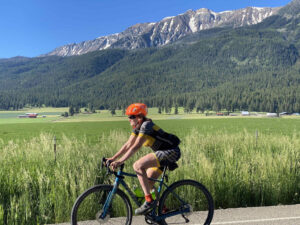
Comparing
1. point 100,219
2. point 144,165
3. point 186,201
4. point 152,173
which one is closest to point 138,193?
point 152,173

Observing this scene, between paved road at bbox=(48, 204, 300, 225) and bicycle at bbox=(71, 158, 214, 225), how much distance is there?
16.0 inches

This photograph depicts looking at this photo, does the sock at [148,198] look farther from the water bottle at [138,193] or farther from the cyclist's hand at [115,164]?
the cyclist's hand at [115,164]

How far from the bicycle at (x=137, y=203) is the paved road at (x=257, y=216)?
0.41 metres

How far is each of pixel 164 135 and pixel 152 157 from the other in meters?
0.34

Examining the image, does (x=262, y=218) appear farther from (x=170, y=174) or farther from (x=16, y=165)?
(x=16, y=165)

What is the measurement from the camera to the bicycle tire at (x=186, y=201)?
4016 millimetres

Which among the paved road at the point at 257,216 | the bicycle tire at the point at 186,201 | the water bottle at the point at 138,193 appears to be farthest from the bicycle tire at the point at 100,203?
the paved road at the point at 257,216

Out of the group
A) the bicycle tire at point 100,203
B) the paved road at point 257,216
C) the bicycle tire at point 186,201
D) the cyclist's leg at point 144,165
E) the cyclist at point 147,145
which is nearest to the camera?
the bicycle tire at point 100,203

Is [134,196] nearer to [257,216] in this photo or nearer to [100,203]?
[100,203]

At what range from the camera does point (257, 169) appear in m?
7.45

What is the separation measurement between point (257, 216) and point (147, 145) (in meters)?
2.56

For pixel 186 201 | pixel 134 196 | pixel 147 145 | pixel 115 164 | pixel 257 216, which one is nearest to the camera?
pixel 115 164

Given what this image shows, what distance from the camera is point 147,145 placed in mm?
3752

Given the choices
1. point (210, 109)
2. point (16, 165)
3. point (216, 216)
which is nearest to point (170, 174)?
point (216, 216)
